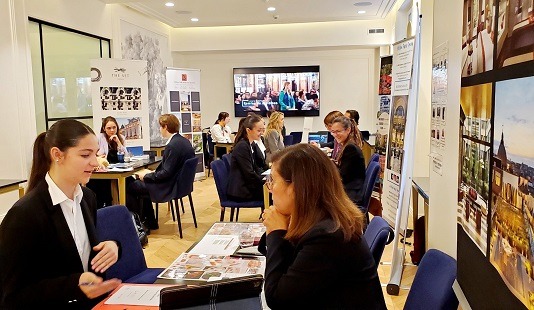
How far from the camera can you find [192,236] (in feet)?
16.9

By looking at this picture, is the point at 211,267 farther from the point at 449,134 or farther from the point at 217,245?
the point at 449,134

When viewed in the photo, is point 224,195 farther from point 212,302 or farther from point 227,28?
point 227,28

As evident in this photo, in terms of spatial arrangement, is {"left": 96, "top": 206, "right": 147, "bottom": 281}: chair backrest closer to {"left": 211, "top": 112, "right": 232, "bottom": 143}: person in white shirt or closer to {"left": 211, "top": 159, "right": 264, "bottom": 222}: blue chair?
{"left": 211, "top": 159, "right": 264, "bottom": 222}: blue chair

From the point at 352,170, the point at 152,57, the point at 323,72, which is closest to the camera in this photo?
the point at 352,170

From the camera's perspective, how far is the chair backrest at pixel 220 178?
4734 mm

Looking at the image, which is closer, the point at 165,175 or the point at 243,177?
the point at 243,177

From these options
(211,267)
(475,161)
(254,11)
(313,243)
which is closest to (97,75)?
(254,11)

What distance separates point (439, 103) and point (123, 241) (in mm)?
1905

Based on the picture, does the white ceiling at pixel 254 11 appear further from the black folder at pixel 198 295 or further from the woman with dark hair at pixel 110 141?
the black folder at pixel 198 295

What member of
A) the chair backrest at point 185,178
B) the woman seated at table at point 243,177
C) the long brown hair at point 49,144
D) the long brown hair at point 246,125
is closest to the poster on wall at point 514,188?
the long brown hair at point 49,144

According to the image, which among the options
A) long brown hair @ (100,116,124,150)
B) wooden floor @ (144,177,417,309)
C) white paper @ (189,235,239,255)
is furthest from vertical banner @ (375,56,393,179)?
long brown hair @ (100,116,124,150)

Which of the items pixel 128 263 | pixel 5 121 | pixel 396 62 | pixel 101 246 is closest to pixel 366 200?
pixel 396 62

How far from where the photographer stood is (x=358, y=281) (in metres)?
1.55

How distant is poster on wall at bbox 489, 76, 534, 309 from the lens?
0.93m
